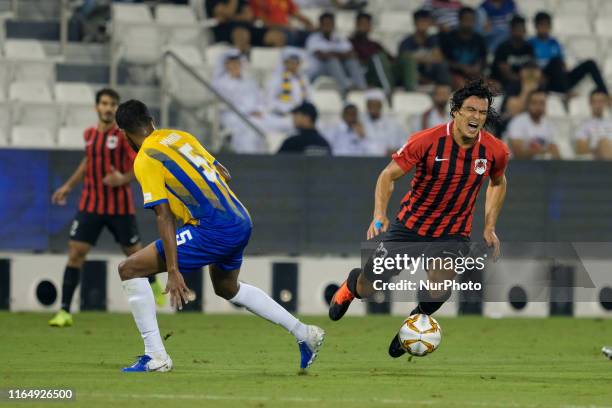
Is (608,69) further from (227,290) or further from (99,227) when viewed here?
(227,290)

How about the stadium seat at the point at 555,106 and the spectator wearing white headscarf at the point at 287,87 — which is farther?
the stadium seat at the point at 555,106

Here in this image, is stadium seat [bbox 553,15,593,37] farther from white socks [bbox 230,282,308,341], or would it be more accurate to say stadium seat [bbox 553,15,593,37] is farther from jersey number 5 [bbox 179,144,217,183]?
jersey number 5 [bbox 179,144,217,183]

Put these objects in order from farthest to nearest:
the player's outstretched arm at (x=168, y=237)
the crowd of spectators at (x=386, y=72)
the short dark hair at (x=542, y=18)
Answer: the short dark hair at (x=542, y=18) < the crowd of spectators at (x=386, y=72) < the player's outstretched arm at (x=168, y=237)

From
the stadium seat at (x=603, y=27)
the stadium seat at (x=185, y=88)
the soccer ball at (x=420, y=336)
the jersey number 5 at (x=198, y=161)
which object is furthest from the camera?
the stadium seat at (x=603, y=27)

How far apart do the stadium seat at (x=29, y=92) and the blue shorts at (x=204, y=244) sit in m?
7.91

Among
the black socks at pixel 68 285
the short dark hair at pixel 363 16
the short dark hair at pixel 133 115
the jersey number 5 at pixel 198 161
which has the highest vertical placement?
the short dark hair at pixel 133 115

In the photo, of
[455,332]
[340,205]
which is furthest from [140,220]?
[455,332]

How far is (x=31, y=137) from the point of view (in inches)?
635

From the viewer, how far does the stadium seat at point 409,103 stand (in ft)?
59.1

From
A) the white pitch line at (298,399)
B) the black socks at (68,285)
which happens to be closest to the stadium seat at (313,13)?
Answer: the black socks at (68,285)

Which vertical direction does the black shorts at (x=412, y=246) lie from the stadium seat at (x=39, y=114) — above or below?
above

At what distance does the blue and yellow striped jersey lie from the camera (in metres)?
8.88

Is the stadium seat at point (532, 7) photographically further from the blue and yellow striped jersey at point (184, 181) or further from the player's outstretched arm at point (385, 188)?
the blue and yellow striped jersey at point (184, 181)

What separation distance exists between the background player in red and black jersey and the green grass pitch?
27.4 inches
